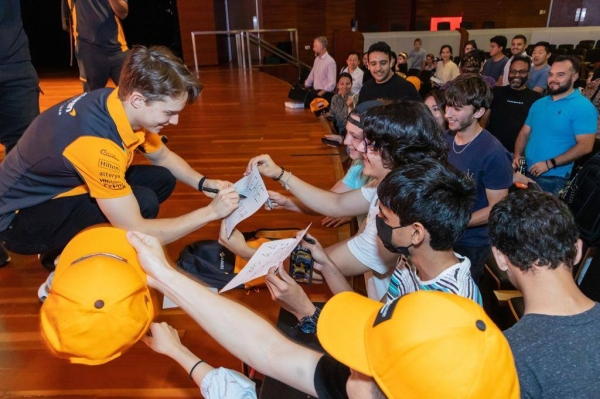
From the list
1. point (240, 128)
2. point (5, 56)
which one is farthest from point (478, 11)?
point (5, 56)

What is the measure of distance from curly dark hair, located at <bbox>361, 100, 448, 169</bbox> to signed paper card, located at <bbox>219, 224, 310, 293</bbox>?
1.46 ft

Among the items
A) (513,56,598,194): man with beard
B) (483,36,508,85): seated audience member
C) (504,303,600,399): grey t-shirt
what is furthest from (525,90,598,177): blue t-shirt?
(483,36,508,85): seated audience member

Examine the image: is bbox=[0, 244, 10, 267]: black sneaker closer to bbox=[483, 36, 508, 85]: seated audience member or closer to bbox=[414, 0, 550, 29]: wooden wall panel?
bbox=[483, 36, 508, 85]: seated audience member

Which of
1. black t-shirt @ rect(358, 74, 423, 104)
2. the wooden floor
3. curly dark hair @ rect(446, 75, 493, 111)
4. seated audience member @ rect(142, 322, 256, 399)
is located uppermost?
curly dark hair @ rect(446, 75, 493, 111)

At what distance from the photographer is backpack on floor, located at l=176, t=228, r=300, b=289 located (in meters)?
2.09

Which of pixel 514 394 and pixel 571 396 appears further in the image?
pixel 571 396

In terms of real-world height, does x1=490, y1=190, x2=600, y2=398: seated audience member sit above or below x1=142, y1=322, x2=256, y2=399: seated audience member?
above

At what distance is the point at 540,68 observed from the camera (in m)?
4.82

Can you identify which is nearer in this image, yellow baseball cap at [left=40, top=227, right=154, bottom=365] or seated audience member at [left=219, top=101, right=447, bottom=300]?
yellow baseball cap at [left=40, top=227, right=154, bottom=365]

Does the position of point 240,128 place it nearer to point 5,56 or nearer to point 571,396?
point 5,56

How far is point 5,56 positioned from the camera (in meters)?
2.21

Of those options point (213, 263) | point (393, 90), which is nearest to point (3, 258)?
point (213, 263)

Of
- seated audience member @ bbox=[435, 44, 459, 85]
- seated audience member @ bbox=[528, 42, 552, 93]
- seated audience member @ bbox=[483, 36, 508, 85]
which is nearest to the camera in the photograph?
seated audience member @ bbox=[528, 42, 552, 93]

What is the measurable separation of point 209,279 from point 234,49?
37.4 ft
